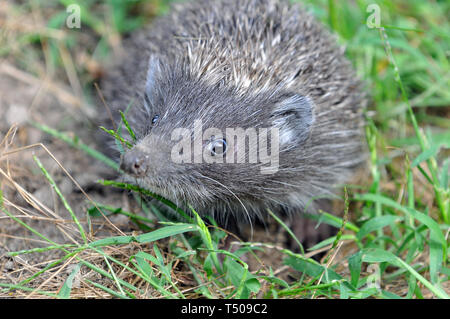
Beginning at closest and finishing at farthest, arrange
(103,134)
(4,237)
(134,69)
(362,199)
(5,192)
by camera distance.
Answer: (4,237)
(5,192)
(362,199)
(103,134)
(134,69)

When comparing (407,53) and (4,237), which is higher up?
(407,53)

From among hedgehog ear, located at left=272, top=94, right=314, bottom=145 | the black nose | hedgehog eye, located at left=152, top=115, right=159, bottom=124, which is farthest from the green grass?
hedgehog ear, located at left=272, top=94, right=314, bottom=145

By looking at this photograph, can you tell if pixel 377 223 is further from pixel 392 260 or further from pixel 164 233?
pixel 164 233

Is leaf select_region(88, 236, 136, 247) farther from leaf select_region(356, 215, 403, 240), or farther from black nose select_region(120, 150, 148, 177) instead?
leaf select_region(356, 215, 403, 240)

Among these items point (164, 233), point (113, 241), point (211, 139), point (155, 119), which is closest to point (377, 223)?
point (211, 139)

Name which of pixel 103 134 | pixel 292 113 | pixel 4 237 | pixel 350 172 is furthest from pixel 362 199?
pixel 4 237

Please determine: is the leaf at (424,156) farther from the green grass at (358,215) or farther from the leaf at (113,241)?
the leaf at (113,241)
